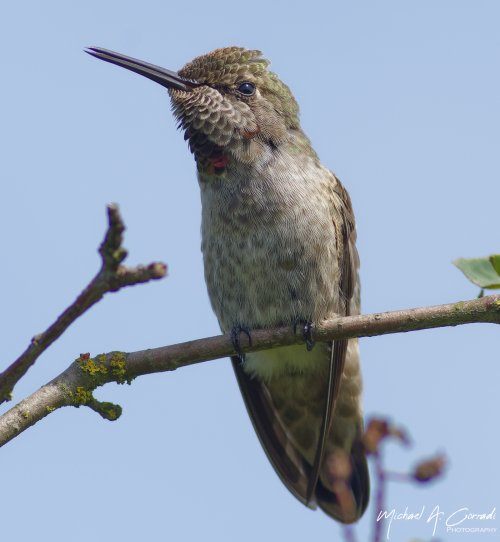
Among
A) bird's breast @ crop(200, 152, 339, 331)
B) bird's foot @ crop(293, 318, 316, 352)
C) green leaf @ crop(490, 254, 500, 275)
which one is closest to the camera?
green leaf @ crop(490, 254, 500, 275)

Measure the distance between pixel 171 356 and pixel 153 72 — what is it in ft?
9.91

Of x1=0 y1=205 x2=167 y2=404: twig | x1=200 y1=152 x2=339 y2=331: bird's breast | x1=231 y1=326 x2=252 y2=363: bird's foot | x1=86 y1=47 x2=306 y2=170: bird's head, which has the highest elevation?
x1=86 y1=47 x2=306 y2=170: bird's head

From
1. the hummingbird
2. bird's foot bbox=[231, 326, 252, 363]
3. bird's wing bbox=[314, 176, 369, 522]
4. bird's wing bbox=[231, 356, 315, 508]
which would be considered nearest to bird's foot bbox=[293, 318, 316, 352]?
the hummingbird

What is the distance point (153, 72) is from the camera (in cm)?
655

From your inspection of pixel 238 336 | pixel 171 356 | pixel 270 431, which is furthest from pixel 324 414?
pixel 171 356

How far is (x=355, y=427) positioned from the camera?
7.09m

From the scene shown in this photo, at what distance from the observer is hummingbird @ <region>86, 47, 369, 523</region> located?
19.3ft

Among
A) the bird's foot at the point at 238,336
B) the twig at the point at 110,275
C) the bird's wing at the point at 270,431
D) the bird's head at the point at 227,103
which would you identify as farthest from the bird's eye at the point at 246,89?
the twig at the point at 110,275

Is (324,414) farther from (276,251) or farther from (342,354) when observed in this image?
(276,251)

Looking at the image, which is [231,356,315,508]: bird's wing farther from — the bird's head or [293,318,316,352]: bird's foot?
the bird's head

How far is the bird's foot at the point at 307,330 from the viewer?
5312 millimetres

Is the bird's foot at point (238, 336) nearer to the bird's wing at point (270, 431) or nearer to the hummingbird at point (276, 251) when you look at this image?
the hummingbird at point (276, 251)

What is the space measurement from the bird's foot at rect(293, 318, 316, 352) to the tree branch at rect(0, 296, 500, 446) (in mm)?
725

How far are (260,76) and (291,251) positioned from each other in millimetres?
1684
